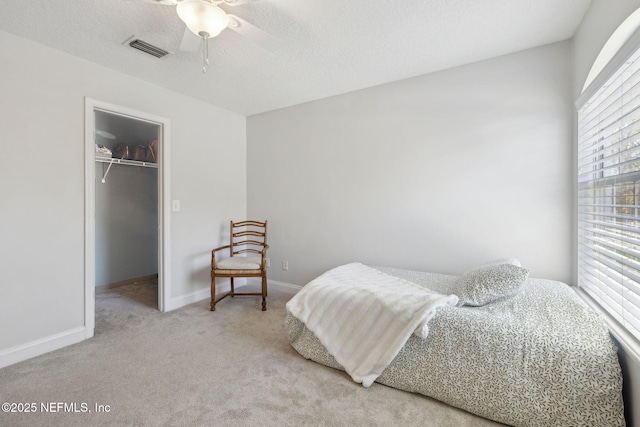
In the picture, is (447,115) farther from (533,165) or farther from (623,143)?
(623,143)

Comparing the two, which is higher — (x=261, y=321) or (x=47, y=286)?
(x=47, y=286)

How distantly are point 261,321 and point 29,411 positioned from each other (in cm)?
160

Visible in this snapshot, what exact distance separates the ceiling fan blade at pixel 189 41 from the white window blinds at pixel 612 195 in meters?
2.30

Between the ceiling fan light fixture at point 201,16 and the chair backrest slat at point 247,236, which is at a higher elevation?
the ceiling fan light fixture at point 201,16

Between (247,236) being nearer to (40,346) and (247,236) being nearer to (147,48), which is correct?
(40,346)

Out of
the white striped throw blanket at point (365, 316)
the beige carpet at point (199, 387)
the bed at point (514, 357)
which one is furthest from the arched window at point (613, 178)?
the beige carpet at point (199, 387)

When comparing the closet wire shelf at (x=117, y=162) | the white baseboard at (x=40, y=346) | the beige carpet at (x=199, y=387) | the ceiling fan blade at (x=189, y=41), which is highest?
the ceiling fan blade at (x=189, y=41)

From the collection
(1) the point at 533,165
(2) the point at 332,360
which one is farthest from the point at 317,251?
(1) the point at 533,165

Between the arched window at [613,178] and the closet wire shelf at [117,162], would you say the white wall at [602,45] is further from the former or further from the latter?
the closet wire shelf at [117,162]

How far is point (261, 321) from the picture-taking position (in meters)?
2.77

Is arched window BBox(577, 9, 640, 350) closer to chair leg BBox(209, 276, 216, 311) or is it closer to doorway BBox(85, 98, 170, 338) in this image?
chair leg BBox(209, 276, 216, 311)

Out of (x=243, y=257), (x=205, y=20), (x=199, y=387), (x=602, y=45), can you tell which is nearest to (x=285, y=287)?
(x=243, y=257)

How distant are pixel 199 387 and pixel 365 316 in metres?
1.15

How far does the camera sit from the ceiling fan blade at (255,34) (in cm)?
172
